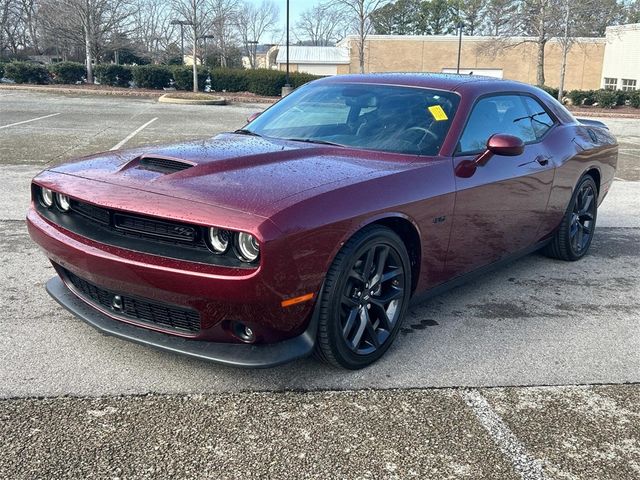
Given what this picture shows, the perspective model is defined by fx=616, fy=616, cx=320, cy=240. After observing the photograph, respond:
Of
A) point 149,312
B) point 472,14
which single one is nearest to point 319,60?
point 472,14

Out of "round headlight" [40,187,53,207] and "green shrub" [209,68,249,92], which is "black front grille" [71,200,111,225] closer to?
"round headlight" [40,187,53,207]

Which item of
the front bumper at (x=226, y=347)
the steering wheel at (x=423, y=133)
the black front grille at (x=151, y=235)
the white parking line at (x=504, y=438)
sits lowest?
the white parking line at (x=504, y=438)

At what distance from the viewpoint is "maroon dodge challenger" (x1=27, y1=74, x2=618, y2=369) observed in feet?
8.75

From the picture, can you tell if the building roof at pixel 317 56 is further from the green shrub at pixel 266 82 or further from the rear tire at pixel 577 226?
the rear tire at pixel 577 226

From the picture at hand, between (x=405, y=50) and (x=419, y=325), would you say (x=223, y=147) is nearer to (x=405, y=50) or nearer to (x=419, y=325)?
(x=419, y=325)

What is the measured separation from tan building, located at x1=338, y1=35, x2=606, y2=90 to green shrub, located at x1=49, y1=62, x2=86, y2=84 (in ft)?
76.3

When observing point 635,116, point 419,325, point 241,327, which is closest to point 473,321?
point 419,325

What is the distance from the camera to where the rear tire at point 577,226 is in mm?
5043

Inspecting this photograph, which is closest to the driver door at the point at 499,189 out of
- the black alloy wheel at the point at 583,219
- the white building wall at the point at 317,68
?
the black alloy wheel at the point at 583,219

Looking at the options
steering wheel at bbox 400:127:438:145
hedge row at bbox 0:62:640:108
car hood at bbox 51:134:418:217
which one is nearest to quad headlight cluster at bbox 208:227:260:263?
car hood at bbox 51:134:418:217

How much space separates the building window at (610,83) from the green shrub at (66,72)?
3660 centimetres

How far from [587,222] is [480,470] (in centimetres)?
360

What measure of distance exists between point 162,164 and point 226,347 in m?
1.05

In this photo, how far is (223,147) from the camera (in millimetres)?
3641
